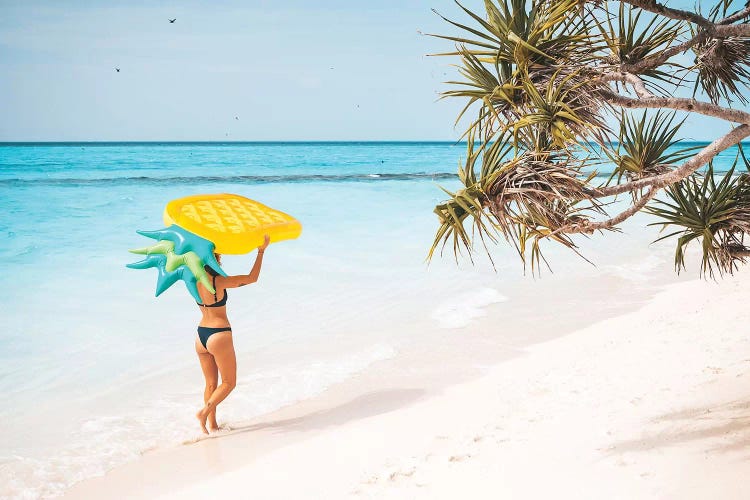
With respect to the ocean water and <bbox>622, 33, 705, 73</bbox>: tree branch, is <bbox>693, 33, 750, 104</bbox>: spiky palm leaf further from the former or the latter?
the ocean water

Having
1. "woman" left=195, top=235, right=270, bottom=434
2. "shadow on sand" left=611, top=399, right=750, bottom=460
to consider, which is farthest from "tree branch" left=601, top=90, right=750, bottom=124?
"woman" left=195, top=235, right=270, bottom=434

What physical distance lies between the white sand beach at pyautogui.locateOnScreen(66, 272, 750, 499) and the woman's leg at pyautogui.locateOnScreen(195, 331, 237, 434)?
25 centimetres

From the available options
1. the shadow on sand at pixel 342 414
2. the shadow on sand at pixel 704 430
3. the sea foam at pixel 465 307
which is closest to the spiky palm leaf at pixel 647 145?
the shadow on sand at pixel 704 430

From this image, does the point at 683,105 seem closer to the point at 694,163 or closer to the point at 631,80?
the point at 694,163

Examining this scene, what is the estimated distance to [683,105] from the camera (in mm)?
3086

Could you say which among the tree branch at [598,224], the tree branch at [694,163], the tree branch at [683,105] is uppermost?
the tree branch at [683,105]

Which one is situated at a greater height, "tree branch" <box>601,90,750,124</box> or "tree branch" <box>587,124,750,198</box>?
"tree branch" <box>601,90,750,124</box>

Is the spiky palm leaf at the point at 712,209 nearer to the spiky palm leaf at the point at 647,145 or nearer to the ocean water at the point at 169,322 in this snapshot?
the spiky palm leaf at the point at 647,145

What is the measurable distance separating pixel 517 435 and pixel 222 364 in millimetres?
2035

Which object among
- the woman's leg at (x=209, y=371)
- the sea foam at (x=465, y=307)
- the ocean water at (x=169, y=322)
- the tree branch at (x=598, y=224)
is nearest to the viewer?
the tree branch at (x=598, y=224)

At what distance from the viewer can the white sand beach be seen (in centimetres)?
321

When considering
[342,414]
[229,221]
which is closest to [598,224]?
[229,221]

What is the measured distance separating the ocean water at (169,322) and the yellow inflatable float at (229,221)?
5.09 feet

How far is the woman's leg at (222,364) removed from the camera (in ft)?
14.9
